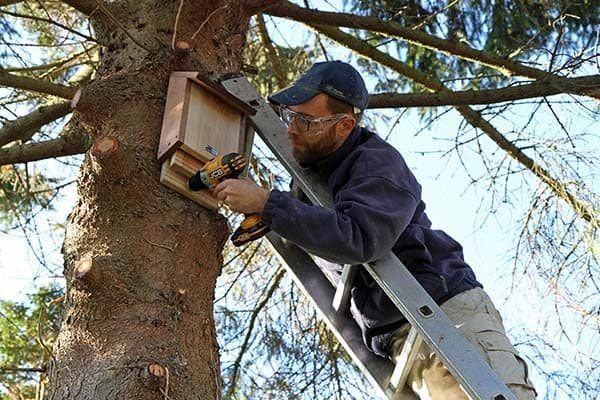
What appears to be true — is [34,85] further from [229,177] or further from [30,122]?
[229,177]

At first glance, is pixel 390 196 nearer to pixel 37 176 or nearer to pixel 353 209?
pixel 353 209

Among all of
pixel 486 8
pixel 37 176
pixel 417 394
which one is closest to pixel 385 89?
pixel 486 8

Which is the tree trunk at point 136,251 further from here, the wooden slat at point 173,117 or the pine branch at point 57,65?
the pine branch at point 57,65

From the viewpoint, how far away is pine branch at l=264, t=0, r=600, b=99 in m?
3.26

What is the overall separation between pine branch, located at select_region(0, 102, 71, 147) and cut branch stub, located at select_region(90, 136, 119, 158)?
74 centimetres

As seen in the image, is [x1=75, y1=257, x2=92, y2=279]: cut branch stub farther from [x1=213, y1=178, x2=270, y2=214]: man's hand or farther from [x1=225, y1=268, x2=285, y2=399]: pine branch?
[x1=225, y1=268, x2=285, y2=399]: pine branch

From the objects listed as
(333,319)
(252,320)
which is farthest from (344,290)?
(252,320)

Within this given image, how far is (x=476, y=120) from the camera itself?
3.67 metres

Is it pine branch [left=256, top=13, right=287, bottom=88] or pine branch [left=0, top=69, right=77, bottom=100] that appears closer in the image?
pine branch [left=0, top=69, right=77, bottom=100]

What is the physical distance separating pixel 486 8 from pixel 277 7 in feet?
5.61

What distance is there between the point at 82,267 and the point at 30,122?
104 cm

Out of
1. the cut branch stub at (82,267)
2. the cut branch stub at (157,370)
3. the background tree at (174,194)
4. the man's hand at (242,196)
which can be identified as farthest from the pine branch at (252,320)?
the cut branch stub at (157,370)

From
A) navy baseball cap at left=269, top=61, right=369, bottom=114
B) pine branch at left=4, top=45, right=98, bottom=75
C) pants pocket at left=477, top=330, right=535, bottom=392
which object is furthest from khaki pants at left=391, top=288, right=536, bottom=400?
pine branch at left=4, top=45, right=98, bottom=75

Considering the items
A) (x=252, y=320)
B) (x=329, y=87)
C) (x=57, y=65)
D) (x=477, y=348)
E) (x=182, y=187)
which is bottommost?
(x=477, y=348)
